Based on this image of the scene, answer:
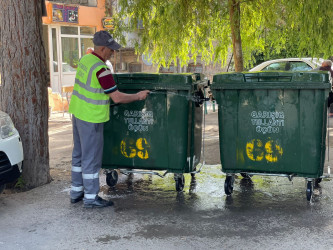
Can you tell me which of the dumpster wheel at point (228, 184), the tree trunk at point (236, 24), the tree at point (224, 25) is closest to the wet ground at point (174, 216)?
the dumpster wheel at point (228, 184)

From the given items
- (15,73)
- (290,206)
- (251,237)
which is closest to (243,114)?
(290,206)

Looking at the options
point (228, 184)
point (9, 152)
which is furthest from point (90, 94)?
point (228, 184)

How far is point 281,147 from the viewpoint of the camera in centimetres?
542

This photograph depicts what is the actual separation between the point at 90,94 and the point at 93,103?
0.10 m

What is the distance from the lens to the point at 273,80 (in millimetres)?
5352

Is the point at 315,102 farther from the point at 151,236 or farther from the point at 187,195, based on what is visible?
the point at 151,236

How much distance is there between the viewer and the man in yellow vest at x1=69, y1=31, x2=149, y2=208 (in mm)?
5219

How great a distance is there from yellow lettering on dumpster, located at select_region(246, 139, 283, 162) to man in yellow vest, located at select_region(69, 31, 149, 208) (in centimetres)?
127

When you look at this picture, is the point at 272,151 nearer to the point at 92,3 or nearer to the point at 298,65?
the point at 298,65

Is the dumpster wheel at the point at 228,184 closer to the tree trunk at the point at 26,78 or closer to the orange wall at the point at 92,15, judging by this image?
the tree trunk at the point at 26,78

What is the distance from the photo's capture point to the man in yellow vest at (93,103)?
205 inches

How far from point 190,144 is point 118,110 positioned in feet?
2.99

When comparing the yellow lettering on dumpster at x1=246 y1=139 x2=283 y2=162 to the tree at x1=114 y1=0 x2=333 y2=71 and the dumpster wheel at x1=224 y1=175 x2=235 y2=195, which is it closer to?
the dumpster wheel at x1=224 y1=175 x2=235 y2=195

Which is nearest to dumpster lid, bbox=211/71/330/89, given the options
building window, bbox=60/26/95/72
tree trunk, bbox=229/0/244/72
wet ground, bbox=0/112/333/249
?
wet ground, bbox=0/112/333/249
